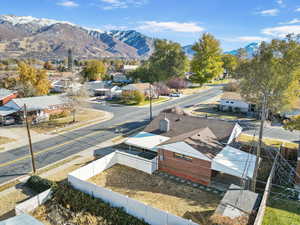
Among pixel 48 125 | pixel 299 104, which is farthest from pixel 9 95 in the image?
pixel 299 104

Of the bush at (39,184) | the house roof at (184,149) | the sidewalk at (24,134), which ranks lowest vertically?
the bush at (39,184)

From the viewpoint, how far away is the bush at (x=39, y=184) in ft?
57.5

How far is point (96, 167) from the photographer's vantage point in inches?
809

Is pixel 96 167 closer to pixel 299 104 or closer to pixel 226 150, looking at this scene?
pixel 226 150

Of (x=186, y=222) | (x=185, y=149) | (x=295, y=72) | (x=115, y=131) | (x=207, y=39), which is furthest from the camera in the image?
(x=207, y=39)

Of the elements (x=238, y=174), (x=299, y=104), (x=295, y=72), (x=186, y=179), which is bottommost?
(x=186, y=179)

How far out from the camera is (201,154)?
1898cm

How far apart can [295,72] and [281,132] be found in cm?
932

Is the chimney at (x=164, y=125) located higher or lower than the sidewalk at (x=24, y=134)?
Answer: higher

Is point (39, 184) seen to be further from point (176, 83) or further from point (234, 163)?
point (176, 83)

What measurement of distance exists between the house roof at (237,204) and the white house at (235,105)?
32.9 m

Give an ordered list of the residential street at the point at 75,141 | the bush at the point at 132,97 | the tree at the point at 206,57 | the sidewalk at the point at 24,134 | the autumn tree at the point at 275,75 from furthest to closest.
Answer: the tree at the point at 206,57 < the bush at the point at 132,97 < the autumn tree at the point at 275,75 < the sidewalk at the point at 24,134 < the residential street at the point at 75,141

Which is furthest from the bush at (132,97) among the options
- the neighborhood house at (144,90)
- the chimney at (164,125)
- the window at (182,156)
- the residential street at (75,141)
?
the window at (182,156)

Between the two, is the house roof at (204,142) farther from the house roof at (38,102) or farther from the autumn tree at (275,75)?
the house roof at (38,102)
